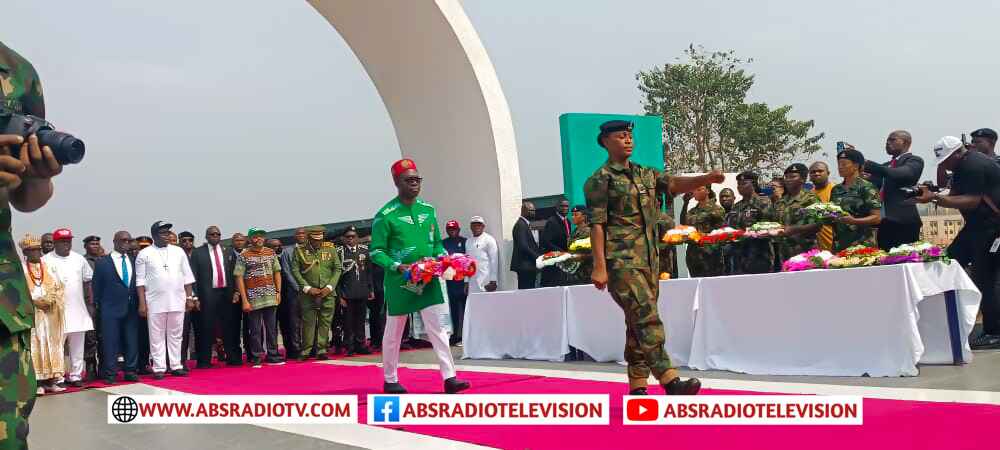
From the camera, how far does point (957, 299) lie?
649 cm

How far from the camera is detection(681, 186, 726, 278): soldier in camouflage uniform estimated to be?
8836 mm

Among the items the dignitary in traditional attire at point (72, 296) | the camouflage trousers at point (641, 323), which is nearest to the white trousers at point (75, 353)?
the dignitary in traditional attire at point (72, 296)

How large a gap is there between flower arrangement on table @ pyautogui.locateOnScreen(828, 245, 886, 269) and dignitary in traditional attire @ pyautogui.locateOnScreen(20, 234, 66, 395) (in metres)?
7.61

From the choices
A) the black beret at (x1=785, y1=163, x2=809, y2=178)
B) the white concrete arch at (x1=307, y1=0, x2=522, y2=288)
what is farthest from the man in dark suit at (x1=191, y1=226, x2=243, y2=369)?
the black beret at (x1=785, y1=163, x2=809, y2=178)

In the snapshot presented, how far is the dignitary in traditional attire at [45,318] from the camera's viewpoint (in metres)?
8.63

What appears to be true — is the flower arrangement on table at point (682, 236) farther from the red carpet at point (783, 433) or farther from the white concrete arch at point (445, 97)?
the white concrete arch at point (445, 97)

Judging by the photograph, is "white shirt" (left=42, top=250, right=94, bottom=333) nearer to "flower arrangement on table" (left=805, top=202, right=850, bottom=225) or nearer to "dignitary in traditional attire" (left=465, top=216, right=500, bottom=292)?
"dignitary in traditional attire" (left=465, top=216, right=500, bottom=292)

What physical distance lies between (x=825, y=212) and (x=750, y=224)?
149 cm

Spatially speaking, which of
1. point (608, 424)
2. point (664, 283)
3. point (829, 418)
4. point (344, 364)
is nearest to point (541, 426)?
point (608, 424)

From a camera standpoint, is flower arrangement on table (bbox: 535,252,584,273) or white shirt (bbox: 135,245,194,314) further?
white shirt (bbox: 135,245,194,314)

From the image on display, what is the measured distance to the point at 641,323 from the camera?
492 cm

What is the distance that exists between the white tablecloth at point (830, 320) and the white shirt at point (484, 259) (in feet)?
15.5

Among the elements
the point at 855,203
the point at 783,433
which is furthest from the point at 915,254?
the point at 783,433

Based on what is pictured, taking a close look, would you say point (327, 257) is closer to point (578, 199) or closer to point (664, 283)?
point (578, 199)
